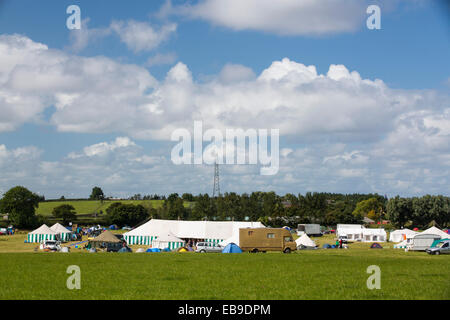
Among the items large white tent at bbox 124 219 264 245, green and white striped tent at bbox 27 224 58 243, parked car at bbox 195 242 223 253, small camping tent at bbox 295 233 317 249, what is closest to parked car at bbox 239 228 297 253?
parked car at bbox 195 242 223 253

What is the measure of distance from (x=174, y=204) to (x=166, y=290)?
120 meters

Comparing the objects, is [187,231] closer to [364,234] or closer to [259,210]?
[364,234]

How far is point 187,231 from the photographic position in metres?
69.6

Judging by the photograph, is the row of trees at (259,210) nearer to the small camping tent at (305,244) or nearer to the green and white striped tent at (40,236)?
the green and white striped tent at (40,236)

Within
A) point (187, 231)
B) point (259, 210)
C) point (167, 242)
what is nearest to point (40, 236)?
point (187, 231)

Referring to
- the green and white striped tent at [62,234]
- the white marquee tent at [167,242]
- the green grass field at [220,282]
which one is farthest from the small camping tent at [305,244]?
the green and white striped tent at [62,234]

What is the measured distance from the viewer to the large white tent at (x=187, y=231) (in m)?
66.2

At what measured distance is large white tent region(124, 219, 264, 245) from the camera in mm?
66188

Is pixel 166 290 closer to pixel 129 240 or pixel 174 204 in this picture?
pixel 129 240

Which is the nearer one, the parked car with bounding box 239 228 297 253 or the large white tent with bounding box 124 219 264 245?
the parked car with bounding box 239 228 297 253

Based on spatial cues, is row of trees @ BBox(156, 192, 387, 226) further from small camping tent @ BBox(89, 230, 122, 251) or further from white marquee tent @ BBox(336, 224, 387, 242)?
small camping tent @ BBox(89, 230, 122, 251)

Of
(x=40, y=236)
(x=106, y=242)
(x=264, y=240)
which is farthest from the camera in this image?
(x=40, y=236)

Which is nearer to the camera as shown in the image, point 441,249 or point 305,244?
point 441,249

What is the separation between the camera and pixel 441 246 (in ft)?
141
